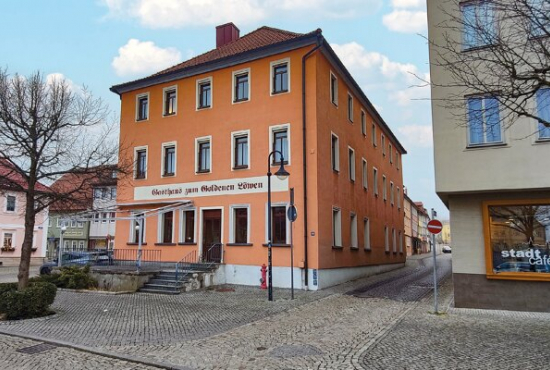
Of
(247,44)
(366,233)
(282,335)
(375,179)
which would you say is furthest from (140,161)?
(282,335)

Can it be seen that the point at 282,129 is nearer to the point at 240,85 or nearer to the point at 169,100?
the point at 240,85

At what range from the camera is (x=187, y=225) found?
21.3 meters

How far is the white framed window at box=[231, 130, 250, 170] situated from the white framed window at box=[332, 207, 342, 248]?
4744 mm

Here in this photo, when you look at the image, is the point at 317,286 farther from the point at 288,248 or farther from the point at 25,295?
the point at 25,295

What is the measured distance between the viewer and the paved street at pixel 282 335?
7.25 m

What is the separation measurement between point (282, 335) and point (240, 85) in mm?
14256

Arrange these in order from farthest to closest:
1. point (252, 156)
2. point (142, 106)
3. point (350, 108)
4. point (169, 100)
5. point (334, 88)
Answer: point (142, 106)
point (350, 108)
point (169, 100)
point (334, 88)
point (252, 156)

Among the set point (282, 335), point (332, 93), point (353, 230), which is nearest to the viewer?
point (282, 335)

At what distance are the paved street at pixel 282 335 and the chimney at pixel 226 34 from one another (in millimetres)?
16375

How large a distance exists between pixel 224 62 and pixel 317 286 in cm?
1144

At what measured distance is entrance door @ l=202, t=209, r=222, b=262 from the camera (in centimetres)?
1995

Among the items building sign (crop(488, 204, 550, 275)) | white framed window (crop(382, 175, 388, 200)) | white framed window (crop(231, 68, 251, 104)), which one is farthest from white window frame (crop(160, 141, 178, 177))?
white framed window (crop(382, 175, 388, 200))

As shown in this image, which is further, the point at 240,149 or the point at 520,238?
the point at 240,149

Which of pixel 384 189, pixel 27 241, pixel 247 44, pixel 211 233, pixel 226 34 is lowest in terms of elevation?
pixel 27 241
